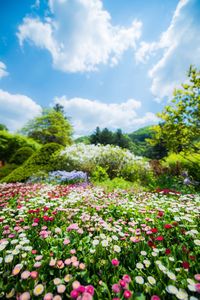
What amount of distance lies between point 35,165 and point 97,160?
306 cm

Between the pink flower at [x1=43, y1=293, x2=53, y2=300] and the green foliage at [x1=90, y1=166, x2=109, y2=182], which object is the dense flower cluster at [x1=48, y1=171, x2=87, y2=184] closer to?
the green foliage at [x1=90, y1=166, x2=109, y2=182]

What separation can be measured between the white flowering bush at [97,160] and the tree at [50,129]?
54.5 feet

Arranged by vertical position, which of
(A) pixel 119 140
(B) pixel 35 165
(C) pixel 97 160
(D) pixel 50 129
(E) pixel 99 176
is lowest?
(E) pixel 99 176

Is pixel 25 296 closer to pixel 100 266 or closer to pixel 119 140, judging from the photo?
pixel 100 266

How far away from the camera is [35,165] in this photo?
7.50m

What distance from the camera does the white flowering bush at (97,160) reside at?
812cm

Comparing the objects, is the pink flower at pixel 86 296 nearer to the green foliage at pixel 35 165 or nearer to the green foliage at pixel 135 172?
the green foliage at pixel 35 165

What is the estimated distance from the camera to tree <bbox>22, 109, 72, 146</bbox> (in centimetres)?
2488

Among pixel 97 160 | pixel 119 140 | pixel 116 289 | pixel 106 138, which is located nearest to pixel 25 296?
pixel 116 289

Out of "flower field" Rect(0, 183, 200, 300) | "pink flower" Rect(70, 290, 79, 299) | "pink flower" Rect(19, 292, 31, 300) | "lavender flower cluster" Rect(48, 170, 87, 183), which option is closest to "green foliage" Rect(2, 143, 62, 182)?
"lavender flower cluster" Rect(48, 170, 87, 183)

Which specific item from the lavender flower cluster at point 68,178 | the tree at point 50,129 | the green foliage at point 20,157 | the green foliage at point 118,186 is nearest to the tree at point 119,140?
the tree at point 50,129

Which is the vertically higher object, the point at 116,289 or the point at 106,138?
the point at 106,138

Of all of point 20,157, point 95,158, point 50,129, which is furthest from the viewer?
point 50,129

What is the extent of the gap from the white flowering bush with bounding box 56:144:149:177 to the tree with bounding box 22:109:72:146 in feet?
54.5
